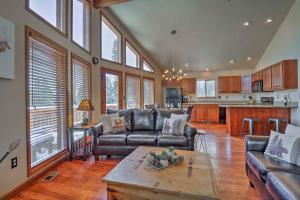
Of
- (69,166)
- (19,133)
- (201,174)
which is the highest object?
(19,133)

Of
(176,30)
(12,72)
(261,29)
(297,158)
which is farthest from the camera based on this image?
(176,30)

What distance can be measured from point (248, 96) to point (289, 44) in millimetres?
3455

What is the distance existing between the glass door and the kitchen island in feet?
12.2

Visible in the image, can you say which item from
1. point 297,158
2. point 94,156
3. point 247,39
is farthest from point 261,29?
point 94,156

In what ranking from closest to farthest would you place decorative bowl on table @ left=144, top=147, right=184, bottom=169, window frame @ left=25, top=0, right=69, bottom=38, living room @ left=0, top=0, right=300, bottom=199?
decorative bowl on table @ left=144, top=147, right=184, bottom=169 → living room @ left=0, top=0, right=300, bottom=199 → window frame @ left=25, top=0, right=69, bottom=38

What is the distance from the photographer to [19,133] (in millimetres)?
2455

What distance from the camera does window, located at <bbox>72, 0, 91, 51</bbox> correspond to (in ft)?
13.7

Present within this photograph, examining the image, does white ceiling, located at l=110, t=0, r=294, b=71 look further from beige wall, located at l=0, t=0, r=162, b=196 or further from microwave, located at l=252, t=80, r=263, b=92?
beige wall, located at l=0, t=0, r=162, b=196

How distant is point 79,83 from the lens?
4.25 meters

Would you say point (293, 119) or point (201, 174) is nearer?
point (201, 174)

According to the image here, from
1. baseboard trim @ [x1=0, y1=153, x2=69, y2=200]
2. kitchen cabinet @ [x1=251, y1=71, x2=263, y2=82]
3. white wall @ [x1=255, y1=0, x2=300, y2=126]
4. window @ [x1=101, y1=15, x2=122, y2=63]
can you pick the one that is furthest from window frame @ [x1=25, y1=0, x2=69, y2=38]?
kitchen cabinet @ [x1=251, y1=71, x2=263, y2=82]

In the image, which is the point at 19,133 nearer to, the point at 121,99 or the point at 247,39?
the point at 121,99

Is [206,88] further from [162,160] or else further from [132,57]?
[162,160]

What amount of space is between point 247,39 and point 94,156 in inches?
241
